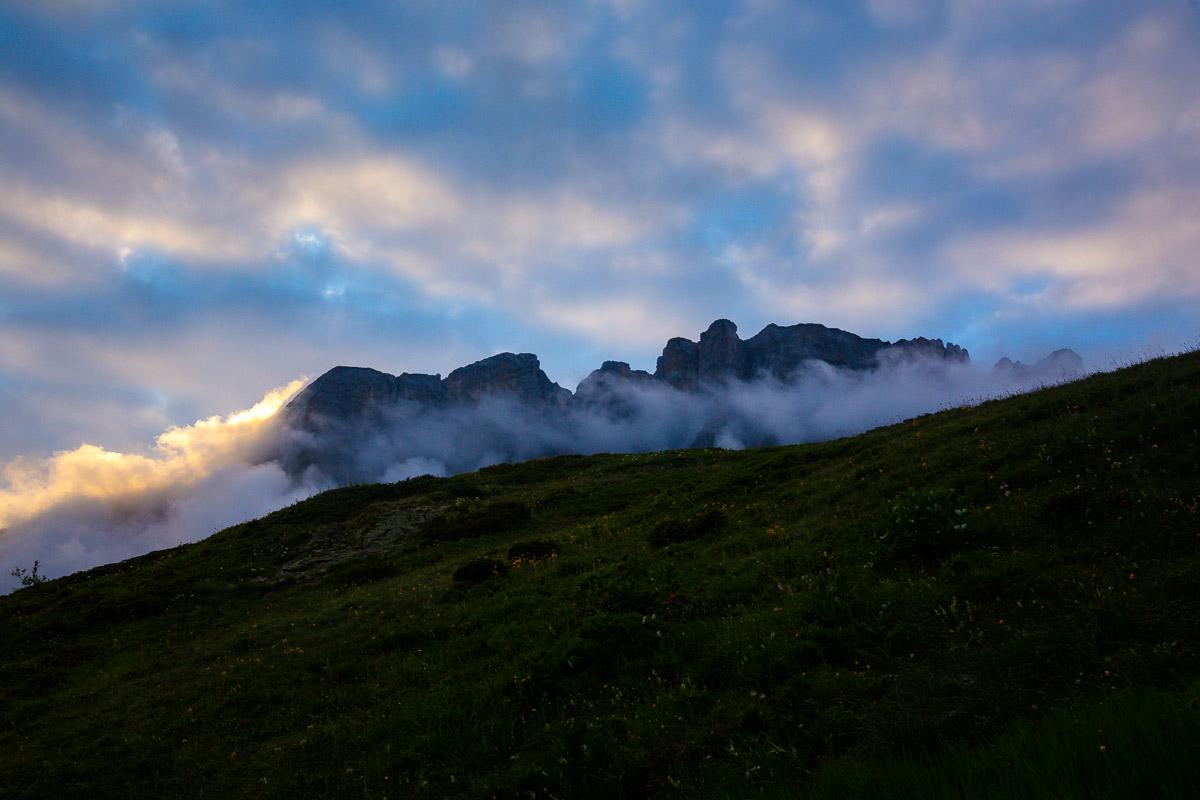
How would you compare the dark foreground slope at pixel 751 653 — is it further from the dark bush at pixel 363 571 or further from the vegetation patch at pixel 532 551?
the dark bush at pixel 363 571

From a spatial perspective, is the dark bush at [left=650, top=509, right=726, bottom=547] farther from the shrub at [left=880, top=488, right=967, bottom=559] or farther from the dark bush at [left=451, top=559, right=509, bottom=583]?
the shrub at [left=880, top=488, right=967, bottom=559]

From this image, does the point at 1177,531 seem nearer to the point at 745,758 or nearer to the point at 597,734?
the point at 745,758

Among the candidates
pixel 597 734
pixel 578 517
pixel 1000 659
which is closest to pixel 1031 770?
pixel 1000 659

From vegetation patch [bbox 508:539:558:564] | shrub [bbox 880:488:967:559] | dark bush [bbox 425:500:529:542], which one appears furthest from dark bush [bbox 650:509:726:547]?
dark bush [bbox 425:500:529:542]

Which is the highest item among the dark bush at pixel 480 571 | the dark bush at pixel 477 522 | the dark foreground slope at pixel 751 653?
the dark bush at pixel 477 522

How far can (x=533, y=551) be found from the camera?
24.8m

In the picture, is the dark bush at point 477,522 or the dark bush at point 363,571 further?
the dark bush at point 477,522

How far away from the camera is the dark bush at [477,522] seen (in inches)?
1278

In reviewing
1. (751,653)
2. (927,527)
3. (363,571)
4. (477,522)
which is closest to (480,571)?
(363,571)

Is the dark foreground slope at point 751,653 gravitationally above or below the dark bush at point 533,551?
below

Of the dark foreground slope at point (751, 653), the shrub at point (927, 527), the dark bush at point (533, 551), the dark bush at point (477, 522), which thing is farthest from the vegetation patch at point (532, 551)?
the shrub at point (927, 527)

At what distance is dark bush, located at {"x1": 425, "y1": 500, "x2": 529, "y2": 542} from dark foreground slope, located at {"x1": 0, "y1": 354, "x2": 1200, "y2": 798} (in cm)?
512

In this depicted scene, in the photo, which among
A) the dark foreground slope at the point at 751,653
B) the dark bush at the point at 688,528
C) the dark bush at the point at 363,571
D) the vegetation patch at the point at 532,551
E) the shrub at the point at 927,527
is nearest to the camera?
the dark foreground slope at the point at 751,653

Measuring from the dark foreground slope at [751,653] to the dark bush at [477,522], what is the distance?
5.12 metres
